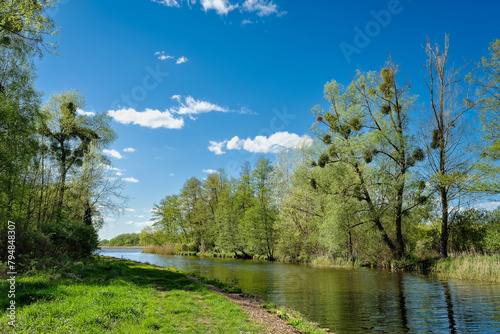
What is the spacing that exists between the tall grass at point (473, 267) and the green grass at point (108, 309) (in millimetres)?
16069

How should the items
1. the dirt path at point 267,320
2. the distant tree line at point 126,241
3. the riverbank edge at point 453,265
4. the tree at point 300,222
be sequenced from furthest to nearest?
1. the distant tree line at point 126,241
2. the tree at point 300,222
3. the riverbank edge at point 453,265
4. the dirt path at point 267,320

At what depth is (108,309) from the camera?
7.42 metres

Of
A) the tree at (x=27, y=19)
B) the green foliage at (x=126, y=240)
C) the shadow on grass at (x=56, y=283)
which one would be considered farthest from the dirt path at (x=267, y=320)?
the green foliage at (x=126, y=240)

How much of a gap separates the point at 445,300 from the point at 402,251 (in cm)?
1457

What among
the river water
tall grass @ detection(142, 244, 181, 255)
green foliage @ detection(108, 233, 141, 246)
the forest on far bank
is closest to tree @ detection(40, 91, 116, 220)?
the forest on far bank

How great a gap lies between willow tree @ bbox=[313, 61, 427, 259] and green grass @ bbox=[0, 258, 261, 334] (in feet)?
67.0

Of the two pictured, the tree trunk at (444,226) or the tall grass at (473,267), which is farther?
the tree trunk at (444,226)

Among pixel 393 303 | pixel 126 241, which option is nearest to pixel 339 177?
pixel 393 303

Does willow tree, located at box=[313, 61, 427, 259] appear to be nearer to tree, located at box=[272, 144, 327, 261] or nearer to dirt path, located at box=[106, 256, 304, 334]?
tree, located at box=[272, 144, 327, 261]

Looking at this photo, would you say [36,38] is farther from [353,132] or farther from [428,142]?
[428,142]

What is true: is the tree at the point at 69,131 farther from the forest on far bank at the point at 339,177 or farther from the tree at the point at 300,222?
the tree at the point at 300,222

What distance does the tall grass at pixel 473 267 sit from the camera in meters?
17.2

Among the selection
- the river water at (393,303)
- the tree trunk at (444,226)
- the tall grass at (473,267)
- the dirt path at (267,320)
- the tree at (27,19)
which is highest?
the tree at (27,19)

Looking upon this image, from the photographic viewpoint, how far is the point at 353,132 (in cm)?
2895
